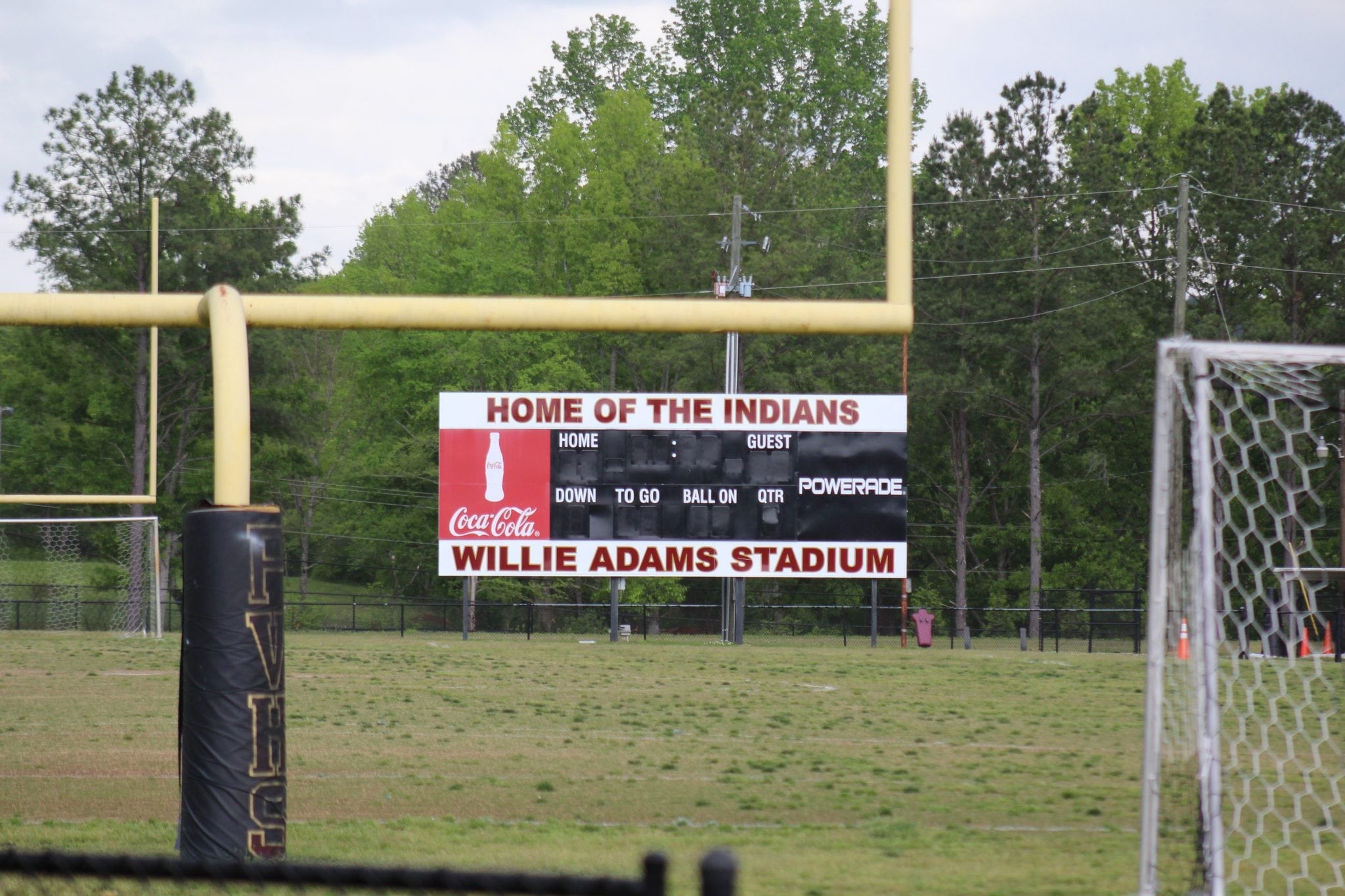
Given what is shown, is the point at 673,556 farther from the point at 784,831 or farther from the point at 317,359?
the point at 317,359

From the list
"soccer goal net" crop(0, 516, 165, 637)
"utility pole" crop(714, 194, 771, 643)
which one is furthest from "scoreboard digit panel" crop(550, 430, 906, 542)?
"soccer goal net" crop(0, 516, 165, 637)

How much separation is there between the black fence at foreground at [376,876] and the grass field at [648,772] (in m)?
3.54

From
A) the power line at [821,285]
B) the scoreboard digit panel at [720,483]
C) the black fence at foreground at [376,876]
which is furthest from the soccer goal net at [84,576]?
the black fence at foreground at [376,876]

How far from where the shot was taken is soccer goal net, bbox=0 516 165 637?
29.3m

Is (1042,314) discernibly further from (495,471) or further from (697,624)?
(495,471)

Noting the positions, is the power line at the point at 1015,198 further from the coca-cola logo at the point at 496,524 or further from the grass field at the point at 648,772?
the grass field at the point at 648,772

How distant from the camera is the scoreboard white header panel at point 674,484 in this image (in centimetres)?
2486

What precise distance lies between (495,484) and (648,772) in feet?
53.2

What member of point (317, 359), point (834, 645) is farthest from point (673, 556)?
point (317, 359)

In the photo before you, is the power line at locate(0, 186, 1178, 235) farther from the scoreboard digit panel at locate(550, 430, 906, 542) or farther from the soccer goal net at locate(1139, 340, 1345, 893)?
the soccer goal net at locate(1139, 340, 1345, 893)

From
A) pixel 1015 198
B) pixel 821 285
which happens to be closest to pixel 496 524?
pixel 821 285

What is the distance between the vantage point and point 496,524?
25.7 metres

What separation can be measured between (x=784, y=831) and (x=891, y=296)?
8.95 feet

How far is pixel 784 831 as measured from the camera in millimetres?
7402
